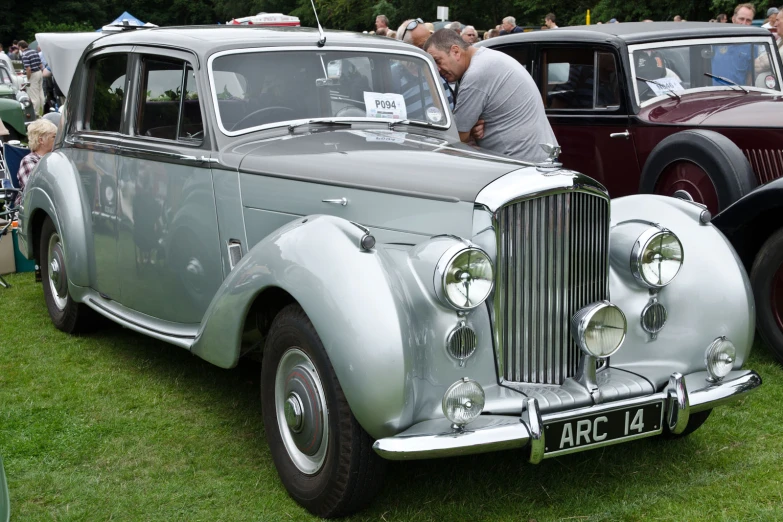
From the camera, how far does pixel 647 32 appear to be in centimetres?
650

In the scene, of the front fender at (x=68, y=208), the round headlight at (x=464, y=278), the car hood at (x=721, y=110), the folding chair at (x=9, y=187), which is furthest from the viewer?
the folding chair at (x=9, y=187)

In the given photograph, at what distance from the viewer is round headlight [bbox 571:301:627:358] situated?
3.11m

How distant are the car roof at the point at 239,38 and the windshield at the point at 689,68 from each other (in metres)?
2.52

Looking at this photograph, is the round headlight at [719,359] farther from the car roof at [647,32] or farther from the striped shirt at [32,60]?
the striped shirt at [32,60]

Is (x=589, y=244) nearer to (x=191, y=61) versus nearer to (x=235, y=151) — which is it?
(x=235, y=151)

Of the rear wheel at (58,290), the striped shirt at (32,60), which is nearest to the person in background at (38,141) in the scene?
the rear wheel at (58,290)

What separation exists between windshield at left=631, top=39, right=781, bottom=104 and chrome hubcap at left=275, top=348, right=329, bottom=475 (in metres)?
4.07

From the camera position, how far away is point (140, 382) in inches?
184

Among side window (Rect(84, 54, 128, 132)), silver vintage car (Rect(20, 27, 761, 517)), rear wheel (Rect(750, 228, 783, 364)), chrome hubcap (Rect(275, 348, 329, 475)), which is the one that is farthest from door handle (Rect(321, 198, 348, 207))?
rear wheel (Rect(750, 228, 783, 364))

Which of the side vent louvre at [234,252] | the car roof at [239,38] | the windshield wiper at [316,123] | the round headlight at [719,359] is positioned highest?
the car roof at [239,38]

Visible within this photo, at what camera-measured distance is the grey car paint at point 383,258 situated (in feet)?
9.43

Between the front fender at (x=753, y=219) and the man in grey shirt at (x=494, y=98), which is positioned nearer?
the front fender at (x=753, y=219)

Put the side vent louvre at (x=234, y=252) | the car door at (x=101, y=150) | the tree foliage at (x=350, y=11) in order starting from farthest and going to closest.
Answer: the tree foliage at (x=350, y=11) → the car door at (x=101, y=150) → the side vent louvre at (x=234, y=252)

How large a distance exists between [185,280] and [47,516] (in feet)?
4.27
